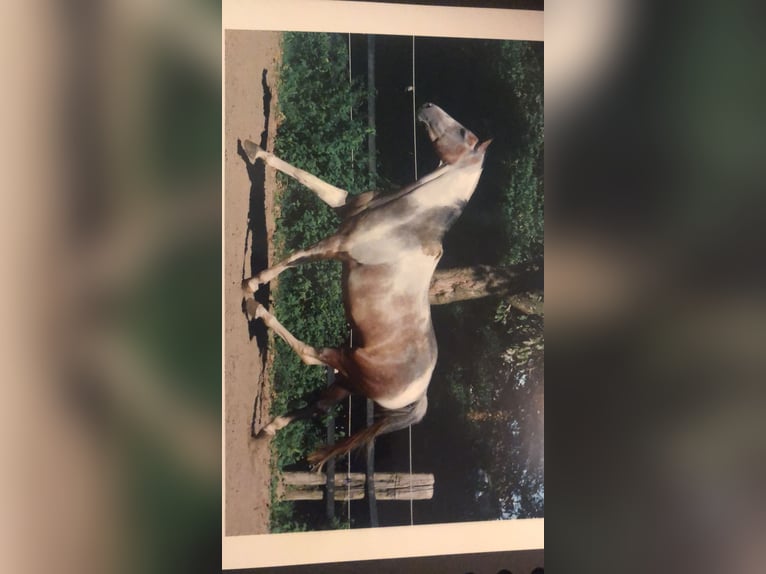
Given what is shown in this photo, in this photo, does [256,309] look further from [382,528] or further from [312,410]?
[382,528]

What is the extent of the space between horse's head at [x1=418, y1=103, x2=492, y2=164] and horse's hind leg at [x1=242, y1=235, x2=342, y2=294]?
22 centimetres

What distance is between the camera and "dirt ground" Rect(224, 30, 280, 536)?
102cm

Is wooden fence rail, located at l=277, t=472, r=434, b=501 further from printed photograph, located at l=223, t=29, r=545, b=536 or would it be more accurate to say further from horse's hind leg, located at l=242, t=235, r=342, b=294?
horse's hind leg, located at l=242, t=235, r=342, b=294

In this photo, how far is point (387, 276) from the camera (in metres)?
1.06

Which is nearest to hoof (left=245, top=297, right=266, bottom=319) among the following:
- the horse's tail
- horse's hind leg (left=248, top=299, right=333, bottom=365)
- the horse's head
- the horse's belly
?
horse's hind leg (left=248, top=299, right=333, bottom=365)

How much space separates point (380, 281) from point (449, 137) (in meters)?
0.26

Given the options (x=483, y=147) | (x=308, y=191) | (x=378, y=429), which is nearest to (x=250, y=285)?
(x=308, y=191)

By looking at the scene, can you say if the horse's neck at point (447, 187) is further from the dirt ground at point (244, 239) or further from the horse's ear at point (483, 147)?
the dirt ground at point (244, 239)

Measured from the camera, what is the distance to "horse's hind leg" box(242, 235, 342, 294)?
1021 mm

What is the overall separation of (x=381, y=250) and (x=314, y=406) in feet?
0.87

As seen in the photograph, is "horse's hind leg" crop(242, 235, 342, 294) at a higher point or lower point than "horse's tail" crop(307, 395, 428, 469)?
higher

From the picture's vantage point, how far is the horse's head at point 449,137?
1.07 m
